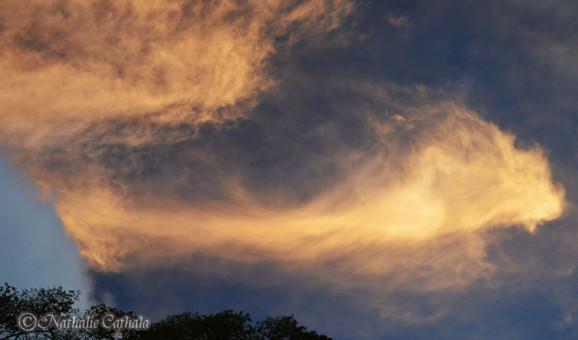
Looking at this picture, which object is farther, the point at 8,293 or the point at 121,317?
the point at 121,317

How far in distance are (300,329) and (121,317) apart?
2546 cm

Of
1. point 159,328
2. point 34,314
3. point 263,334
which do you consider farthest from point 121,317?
point 263,334

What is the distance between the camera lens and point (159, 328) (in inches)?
2404

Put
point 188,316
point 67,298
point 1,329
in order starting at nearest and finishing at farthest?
point 1,329, point 67,298, point 188,316

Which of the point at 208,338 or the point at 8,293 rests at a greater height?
the point at 8,293

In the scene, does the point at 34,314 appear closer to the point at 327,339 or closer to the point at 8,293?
the point at 8,293

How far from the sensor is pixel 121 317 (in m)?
60.7

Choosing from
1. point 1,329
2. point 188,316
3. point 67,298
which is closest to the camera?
point 1,329

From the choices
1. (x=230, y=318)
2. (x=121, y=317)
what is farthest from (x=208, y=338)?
(x=121, y=317)

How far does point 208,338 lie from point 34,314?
2261cm

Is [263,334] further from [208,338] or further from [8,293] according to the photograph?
[8,293]

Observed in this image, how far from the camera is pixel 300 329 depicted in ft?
211

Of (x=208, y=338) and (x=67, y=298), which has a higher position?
(x=67, y=298)

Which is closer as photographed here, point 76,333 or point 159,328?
point 76,333
